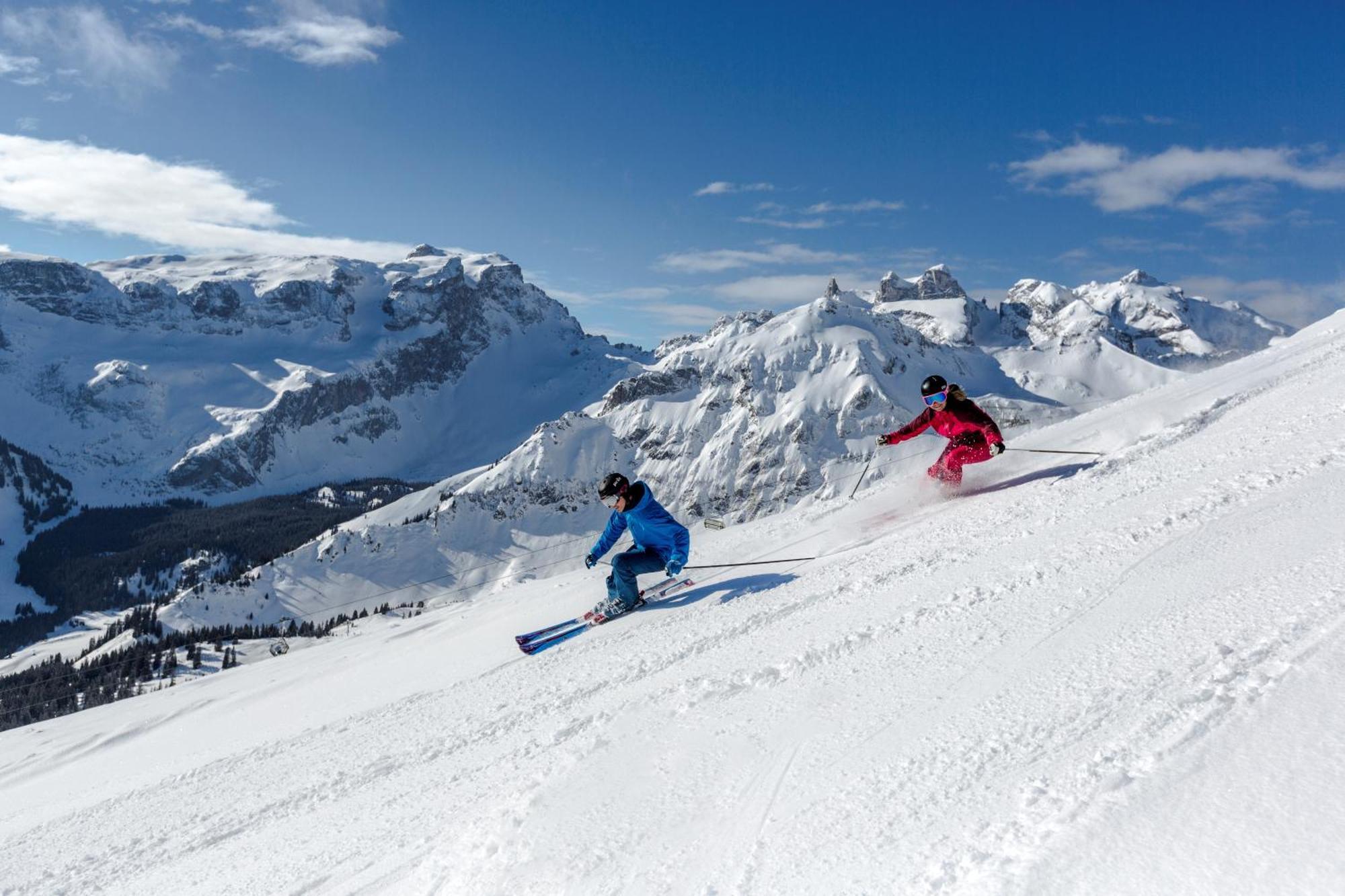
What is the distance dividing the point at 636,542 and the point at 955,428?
6659 mm

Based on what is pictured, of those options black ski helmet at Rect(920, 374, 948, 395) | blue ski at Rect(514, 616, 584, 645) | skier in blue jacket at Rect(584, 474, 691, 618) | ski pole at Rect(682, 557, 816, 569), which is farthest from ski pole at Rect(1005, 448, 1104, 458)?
blue ski at Rect(514, 616, 584, 645)

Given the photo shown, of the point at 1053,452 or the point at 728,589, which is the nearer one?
the point at 728,589

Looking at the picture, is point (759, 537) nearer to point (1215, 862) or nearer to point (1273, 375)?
point (1215, 862)

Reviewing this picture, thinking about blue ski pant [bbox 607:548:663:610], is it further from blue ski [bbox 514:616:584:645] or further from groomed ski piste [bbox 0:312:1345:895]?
blue ski [bbox 514:616:584:645]

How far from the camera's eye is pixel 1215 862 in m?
3.18

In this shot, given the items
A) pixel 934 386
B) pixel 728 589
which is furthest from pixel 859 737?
pixel 934 386

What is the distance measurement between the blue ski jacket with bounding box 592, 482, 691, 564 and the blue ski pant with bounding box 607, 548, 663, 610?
114 millimetres

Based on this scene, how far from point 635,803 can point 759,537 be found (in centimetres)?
846

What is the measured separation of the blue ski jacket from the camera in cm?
1064

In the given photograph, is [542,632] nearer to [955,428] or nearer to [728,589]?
[728,589]

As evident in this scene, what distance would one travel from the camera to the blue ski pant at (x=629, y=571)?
34.4ft

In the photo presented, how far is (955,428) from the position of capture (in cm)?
1370

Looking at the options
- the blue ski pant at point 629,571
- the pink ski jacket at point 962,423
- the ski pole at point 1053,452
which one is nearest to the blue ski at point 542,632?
the blue ski pant at point 629,571

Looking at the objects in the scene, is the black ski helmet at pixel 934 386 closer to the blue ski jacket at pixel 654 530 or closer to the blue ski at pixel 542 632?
the blue ski jacket at pixel 654 530
